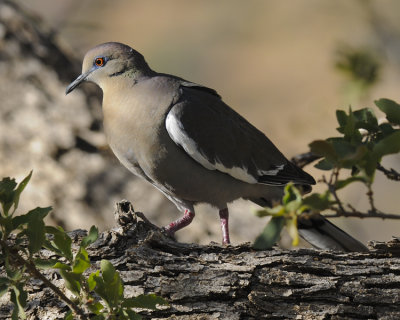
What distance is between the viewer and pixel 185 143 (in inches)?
158

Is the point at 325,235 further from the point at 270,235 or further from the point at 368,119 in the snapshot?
the point at 270,235

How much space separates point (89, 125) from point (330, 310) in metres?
2.96

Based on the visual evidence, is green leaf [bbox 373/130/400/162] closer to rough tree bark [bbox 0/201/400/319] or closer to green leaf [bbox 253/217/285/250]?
green leaf [bbox 253/217/285/250]

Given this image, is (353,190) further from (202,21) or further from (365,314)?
(202,21)

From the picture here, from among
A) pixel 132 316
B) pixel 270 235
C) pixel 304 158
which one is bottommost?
pixel 132 316

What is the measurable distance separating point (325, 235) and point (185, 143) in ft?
3.54

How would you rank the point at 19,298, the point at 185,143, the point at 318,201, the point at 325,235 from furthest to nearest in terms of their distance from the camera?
1. the point at 325,235
2. the point at 185,143
3. the point at 19,298
4. the point at 318,201

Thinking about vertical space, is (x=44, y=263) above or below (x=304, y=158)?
below

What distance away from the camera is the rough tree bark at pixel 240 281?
303cm

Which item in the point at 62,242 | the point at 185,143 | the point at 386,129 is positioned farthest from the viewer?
the point at 185,143

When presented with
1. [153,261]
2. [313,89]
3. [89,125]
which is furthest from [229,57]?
[153,261]

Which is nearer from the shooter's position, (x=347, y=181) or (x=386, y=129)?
(x=347, y=181)

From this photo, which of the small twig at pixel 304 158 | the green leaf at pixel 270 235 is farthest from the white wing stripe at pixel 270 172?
the green leaf at pixel 270 235

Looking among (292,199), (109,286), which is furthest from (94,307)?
(292,199)
